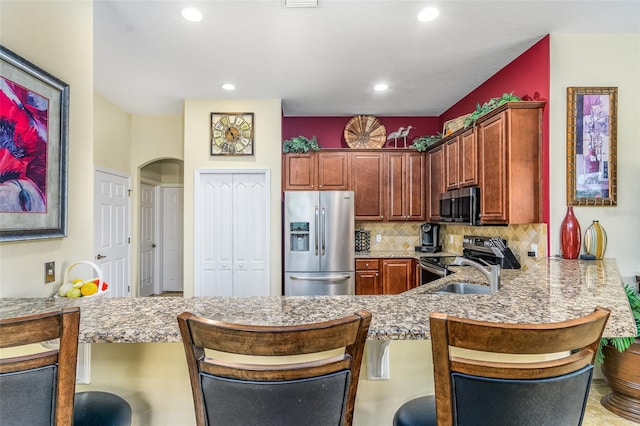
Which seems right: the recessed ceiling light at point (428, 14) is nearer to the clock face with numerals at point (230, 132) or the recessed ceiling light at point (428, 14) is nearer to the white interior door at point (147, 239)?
the clock face with numerals at point (230, 132)

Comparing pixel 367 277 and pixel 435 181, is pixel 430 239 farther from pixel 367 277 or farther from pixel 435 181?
pixel 367 277

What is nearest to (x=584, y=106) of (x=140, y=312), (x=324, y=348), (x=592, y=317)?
(x=592, y=317)

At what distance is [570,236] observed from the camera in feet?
8.41

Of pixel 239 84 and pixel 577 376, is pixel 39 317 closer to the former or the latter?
pixel 577 376

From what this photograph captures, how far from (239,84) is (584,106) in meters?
3.18

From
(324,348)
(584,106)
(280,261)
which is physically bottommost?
(280,261)

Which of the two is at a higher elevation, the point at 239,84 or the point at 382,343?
the point at 239,84

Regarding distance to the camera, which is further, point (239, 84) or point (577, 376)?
point (239, 84)

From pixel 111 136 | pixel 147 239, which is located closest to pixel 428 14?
pixel 111 136

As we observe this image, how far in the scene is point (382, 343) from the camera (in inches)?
49.9

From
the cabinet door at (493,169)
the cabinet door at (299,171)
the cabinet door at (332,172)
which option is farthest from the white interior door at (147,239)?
the cabinet door at (493,169)

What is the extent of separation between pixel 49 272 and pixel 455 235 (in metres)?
4.14

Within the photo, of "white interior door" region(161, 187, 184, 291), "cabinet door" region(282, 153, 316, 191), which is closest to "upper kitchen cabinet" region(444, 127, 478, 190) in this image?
"cabinet door" region(282, 153, 316, 191)

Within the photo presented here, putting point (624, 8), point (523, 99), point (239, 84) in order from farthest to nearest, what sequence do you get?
point (239, 84), point (523, 99), point (624, 8)
